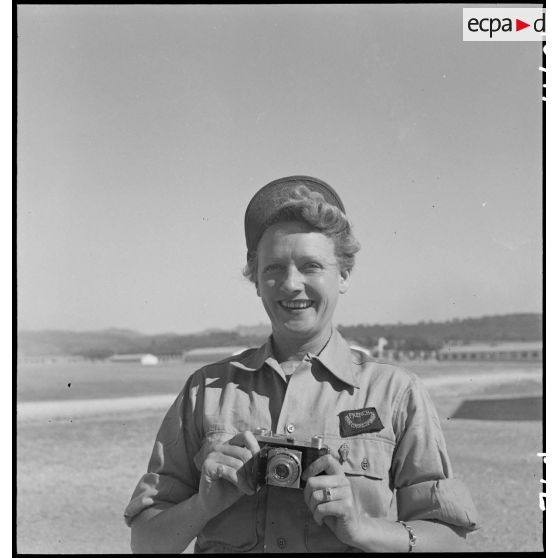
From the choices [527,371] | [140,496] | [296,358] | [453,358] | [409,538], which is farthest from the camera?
[453,358]

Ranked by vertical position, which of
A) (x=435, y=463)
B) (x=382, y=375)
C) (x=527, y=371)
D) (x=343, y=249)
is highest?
(x=343, y=249)

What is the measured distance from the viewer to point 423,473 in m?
1.42

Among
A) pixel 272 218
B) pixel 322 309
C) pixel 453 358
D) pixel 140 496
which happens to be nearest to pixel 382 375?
pixel 322 309

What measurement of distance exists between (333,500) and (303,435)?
0.23m

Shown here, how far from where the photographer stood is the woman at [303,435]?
1.40 metres

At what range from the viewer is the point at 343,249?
62.9 inches

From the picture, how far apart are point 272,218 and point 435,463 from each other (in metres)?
0.70

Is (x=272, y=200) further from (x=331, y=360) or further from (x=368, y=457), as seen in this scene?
(x=368, y=457)

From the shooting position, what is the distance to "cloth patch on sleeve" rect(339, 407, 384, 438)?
1.48 meters

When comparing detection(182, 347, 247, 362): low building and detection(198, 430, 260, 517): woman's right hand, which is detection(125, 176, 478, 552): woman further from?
detection(182, 347, 247, 362): low building

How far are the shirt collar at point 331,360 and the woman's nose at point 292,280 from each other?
200 mm

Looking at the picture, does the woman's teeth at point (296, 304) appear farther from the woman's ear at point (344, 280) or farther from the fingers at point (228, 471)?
the fingers at point (228, 471)

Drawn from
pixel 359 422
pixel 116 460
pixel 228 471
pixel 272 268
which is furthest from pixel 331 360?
pixel 116 460

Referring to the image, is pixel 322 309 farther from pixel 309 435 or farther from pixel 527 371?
pixel 527 371
